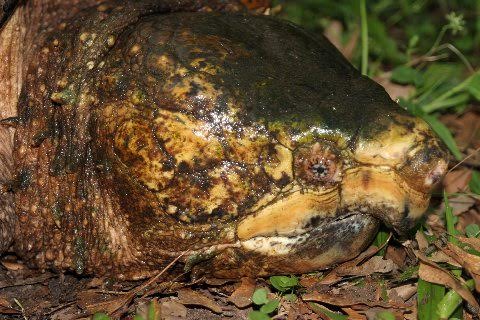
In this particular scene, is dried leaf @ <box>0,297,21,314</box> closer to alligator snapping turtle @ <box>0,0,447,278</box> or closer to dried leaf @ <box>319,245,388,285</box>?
alligator snapping turtle @ <box>0,0,447,278</box>

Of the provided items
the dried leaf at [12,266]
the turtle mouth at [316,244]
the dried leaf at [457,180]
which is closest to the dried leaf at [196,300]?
the turtle mouth at [316,244]

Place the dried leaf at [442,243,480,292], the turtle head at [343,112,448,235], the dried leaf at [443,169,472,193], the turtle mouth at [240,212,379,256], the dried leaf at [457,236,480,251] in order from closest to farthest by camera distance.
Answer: the turtle head at [343,112,448,235], the turtle mouth at [240,212,379,256], the dried leaf at [442,243,480,292], the dried leaf at [457,236,480,251], the dried leaf at [443,169,472,193]

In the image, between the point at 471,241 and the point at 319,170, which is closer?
the point at 319,170

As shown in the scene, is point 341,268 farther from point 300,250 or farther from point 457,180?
point 457,180

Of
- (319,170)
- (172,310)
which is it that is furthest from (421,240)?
(172,310)

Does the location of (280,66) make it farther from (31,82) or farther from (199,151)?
(31,82)

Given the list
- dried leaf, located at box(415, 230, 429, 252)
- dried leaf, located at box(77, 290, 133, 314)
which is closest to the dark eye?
dried leaf, located at box(415, 230, 429, 252)

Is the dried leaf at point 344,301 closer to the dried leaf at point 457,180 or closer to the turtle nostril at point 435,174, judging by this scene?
the turtle nostril at point 435,174
